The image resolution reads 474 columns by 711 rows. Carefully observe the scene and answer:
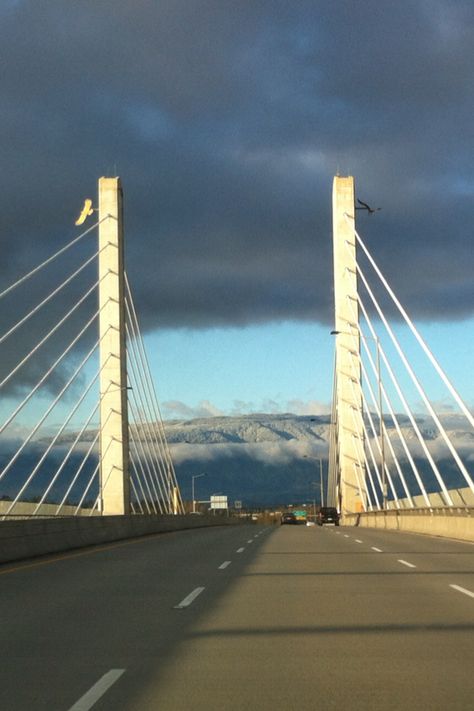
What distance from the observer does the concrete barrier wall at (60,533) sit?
2230 centimetres

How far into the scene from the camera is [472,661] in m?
8.79

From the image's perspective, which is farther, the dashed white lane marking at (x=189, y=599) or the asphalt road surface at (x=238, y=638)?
the dashed white lane marking at (x=189, y=599)

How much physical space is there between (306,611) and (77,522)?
17306 millimetres

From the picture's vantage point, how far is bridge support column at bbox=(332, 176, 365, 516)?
54812mm

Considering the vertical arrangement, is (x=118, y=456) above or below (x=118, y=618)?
above

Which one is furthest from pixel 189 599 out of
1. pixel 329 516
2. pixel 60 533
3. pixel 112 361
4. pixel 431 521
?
pixel 329 516

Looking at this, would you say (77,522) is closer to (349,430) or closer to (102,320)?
(102,320)

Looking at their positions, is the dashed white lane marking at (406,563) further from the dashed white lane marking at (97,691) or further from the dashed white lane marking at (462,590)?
the dashed white lane marking at (97,691)

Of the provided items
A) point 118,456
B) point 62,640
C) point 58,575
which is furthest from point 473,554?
point 118,456

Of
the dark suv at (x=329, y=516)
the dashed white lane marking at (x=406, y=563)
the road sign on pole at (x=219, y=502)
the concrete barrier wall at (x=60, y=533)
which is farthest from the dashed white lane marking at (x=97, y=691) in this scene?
the road sign on pole at (x=219, y=502)

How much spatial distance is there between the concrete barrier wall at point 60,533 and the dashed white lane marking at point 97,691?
13.6 meters

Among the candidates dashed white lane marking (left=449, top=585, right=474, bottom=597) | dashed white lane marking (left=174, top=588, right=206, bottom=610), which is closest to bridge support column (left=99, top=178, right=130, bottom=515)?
dashed white lane marking (left=174, top=588, right=206, bottom=610)

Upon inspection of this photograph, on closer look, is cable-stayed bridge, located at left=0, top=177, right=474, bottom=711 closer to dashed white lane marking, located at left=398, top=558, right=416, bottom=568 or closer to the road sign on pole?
dashed white lane marking, located at left=398, top=558, right=416, bottom=568

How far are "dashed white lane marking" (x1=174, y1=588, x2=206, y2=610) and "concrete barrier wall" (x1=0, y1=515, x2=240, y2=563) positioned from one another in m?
7.98
